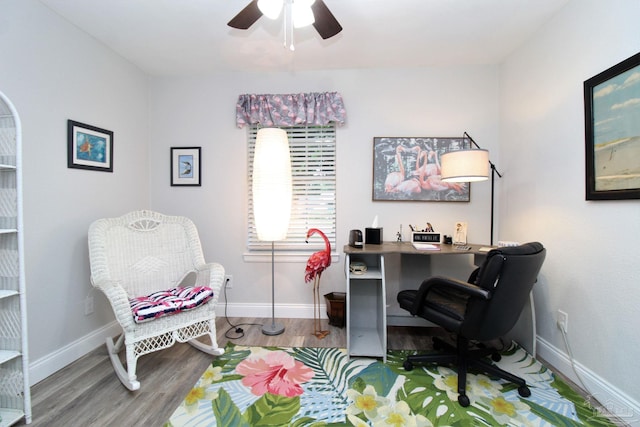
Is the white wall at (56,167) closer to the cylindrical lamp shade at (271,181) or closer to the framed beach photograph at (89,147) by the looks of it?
the framed beach photograph at (89,147)

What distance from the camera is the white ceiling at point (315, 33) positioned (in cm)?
181

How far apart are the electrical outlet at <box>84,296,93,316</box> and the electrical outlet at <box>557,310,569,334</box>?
3.49 metres

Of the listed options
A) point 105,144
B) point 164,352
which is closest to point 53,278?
point 164,352

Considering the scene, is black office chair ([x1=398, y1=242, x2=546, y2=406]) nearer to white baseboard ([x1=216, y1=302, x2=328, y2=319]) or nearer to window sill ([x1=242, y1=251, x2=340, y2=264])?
window sill ([x1=242, y1=251, x2=340, y2=264])

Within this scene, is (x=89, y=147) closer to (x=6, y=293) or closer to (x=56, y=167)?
(x=56, y=167)

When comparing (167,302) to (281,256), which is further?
(281,256)

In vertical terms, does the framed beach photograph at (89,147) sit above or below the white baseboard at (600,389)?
above

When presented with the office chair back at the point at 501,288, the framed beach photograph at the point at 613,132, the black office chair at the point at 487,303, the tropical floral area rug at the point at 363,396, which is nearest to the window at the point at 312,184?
the tropical floral area rug at the point at 363,396

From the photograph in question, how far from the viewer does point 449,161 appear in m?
2.02

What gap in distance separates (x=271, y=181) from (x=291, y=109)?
854 millimetres

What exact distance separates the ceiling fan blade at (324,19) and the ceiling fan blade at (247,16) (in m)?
0.32

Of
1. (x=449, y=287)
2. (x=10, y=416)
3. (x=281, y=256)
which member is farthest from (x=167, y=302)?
(x=449, y=287)

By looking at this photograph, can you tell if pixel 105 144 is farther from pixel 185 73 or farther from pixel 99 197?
pixel 185 73

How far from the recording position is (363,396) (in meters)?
1.60
